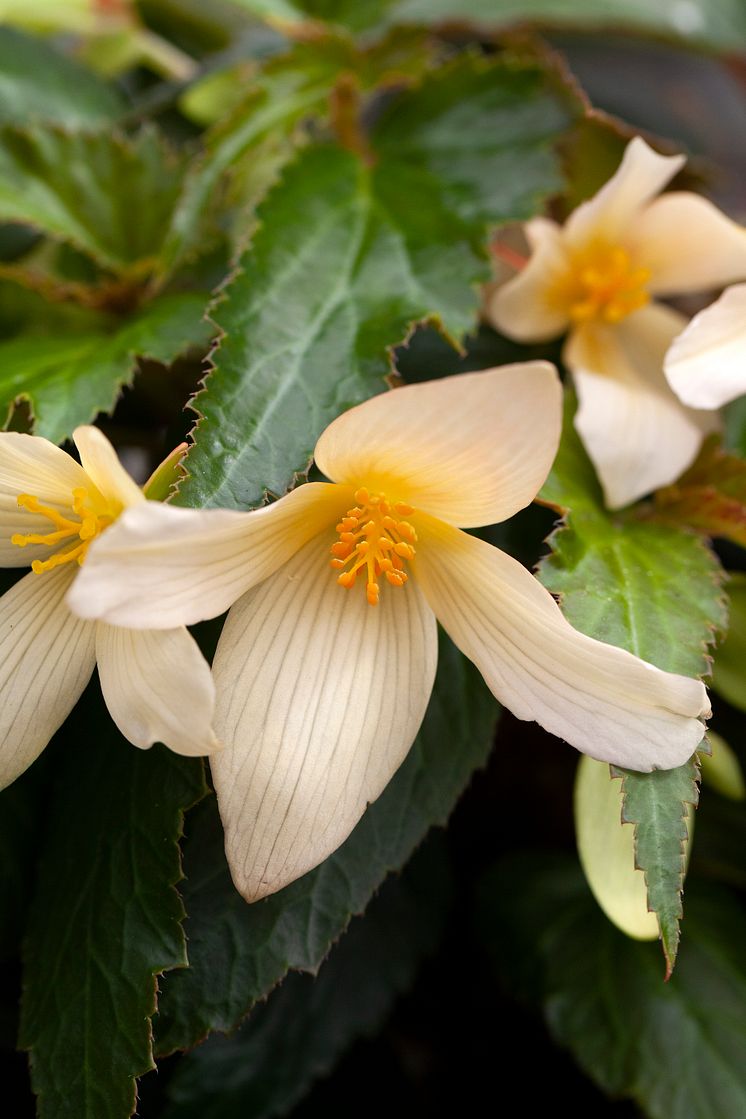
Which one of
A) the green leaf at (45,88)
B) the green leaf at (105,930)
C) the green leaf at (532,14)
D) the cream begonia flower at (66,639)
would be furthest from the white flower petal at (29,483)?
the green leaf at (532,14)

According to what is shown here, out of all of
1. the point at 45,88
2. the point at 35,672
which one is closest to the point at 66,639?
the point at 35,672

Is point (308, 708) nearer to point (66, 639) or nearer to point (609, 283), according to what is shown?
point (66, 639)

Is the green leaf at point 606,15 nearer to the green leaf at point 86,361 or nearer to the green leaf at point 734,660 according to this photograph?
the green leaf at point 86,361

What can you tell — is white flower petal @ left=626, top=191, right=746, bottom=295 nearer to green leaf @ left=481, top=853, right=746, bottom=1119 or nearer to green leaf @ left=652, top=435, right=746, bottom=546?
green leaf @ left=652, top=435, right=746, bottom=546

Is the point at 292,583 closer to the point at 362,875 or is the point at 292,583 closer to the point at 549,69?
the point at 362,875

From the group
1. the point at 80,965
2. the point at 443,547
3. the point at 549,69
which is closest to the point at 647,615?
the point at 443,547
